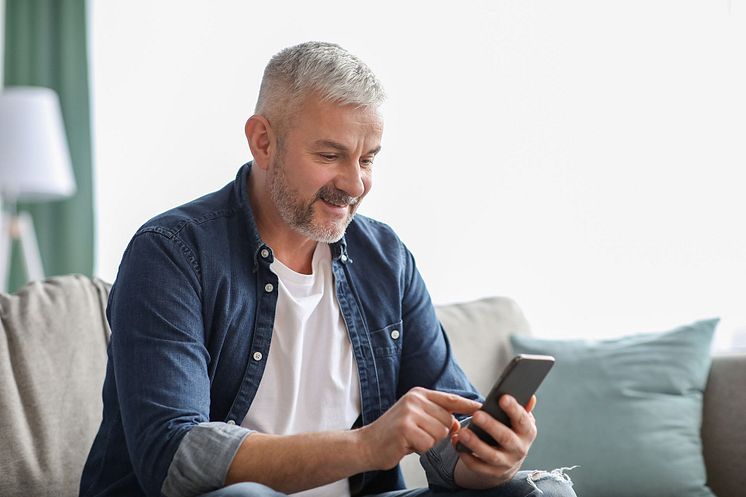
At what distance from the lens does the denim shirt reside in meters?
1.21

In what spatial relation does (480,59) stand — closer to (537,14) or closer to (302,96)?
(537,14)

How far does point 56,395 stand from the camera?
67.2 inches

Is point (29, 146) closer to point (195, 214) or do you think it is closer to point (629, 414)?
point (195, 214)

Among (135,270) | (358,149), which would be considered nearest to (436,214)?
(358,149)

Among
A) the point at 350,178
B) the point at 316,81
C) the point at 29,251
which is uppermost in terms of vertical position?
the point at 316,81

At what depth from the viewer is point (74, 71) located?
3.61 meters

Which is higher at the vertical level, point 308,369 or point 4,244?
point 308,369

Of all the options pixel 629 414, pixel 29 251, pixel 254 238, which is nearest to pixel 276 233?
pixel 254 238

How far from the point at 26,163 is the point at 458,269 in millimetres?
1574

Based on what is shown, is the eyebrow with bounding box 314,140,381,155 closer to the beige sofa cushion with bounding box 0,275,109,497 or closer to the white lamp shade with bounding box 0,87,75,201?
the beige sofa cushion with bounding box 0,275,109,497

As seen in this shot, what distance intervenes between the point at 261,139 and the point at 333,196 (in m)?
0.16

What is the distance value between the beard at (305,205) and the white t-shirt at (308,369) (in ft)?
0.27

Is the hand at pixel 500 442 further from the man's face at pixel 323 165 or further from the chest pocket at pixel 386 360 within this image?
the man's face at pixel 323 165

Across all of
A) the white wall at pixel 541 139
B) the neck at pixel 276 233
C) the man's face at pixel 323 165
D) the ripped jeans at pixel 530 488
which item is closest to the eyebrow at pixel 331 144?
the man's face at pixel 323 165
